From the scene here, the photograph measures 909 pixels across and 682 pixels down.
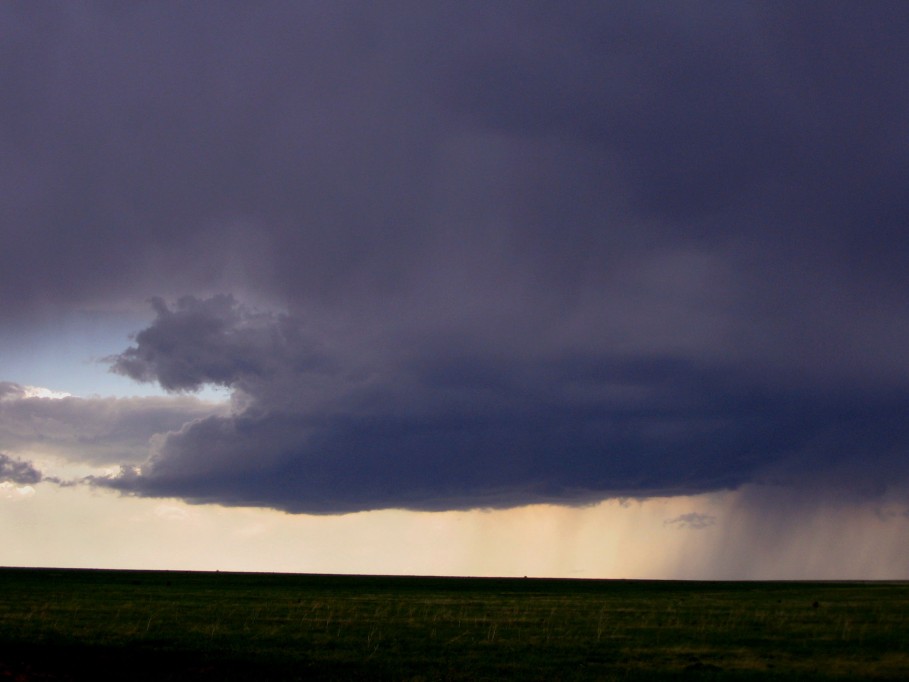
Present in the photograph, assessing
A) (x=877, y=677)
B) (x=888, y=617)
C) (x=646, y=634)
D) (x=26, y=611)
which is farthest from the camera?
(x=26, y=611)

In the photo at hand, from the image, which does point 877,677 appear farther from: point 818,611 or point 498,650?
point 818,611

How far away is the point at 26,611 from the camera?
6309 cm

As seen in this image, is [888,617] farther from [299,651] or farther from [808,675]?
[299,651]

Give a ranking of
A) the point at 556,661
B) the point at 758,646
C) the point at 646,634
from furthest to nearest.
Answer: the point at 646,634 → the point at 758,646 → the point at 556,661

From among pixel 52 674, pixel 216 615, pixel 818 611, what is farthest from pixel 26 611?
pixel 818 611

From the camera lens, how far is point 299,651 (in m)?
40.8

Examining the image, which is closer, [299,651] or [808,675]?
[808,675]

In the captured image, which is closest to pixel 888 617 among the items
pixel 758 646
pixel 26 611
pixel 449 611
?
pixel 758 646

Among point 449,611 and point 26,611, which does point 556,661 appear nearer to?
point 449,611

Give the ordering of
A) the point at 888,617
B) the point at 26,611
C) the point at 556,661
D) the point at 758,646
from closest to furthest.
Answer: the point at 556,661 → the point at 758,646 → the point at 888,617 → the point at 26,611

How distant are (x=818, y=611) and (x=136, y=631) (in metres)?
42.9

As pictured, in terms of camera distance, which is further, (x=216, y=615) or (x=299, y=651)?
(x=216, y=615)

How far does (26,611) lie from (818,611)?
55.3m

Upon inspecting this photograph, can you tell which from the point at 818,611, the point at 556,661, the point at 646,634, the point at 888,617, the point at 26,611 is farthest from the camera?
the point at 26,611
